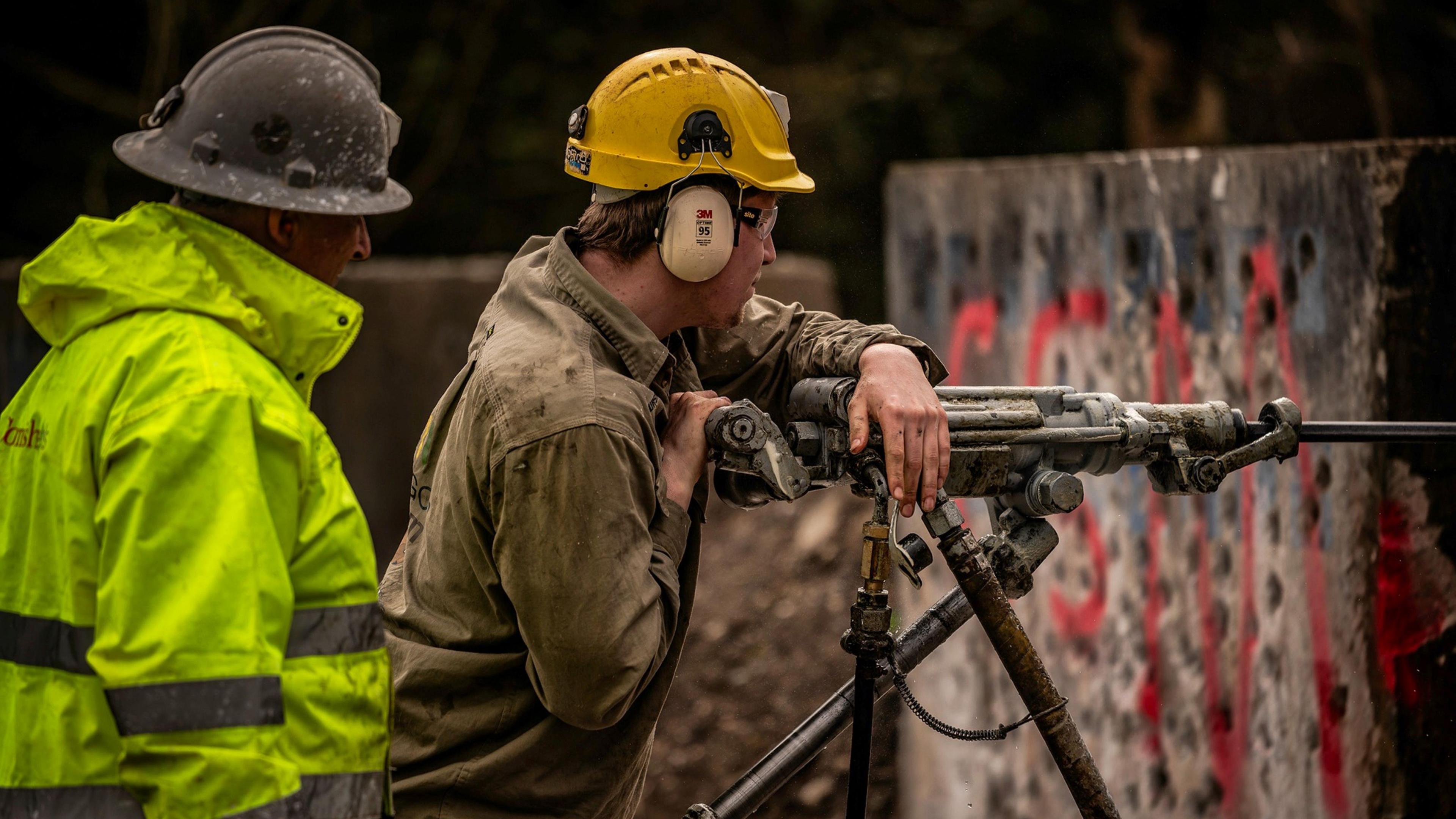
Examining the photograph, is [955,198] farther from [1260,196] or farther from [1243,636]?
[1243,636]

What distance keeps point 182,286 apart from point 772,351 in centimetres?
133

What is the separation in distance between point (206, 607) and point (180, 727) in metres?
0.14

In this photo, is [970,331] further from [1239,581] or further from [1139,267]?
[1239,581]

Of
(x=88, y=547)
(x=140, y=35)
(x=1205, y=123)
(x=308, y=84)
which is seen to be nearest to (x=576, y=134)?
(x=308, y=84)

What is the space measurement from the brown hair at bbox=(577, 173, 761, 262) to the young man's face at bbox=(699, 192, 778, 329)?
0.14 feet

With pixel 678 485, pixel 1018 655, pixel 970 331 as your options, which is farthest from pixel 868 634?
pixel 970 331

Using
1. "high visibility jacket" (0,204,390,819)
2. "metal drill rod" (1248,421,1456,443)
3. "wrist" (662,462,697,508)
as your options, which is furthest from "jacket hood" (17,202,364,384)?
"metal drill rod" (1248,421,1456,443)

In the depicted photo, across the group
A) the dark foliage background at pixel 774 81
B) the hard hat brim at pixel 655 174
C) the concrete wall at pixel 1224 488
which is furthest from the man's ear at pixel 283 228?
the dark foliage background at pixel 774 81

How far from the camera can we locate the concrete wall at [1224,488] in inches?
129

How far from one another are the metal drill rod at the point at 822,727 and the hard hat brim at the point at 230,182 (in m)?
1.25

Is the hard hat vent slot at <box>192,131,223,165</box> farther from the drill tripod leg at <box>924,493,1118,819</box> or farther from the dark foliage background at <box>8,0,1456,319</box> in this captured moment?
the dark foliage background at <box>8,0,1456,319</box>

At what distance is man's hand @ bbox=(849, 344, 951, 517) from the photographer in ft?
7.84

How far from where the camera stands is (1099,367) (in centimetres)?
395

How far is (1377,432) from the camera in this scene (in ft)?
8.84
